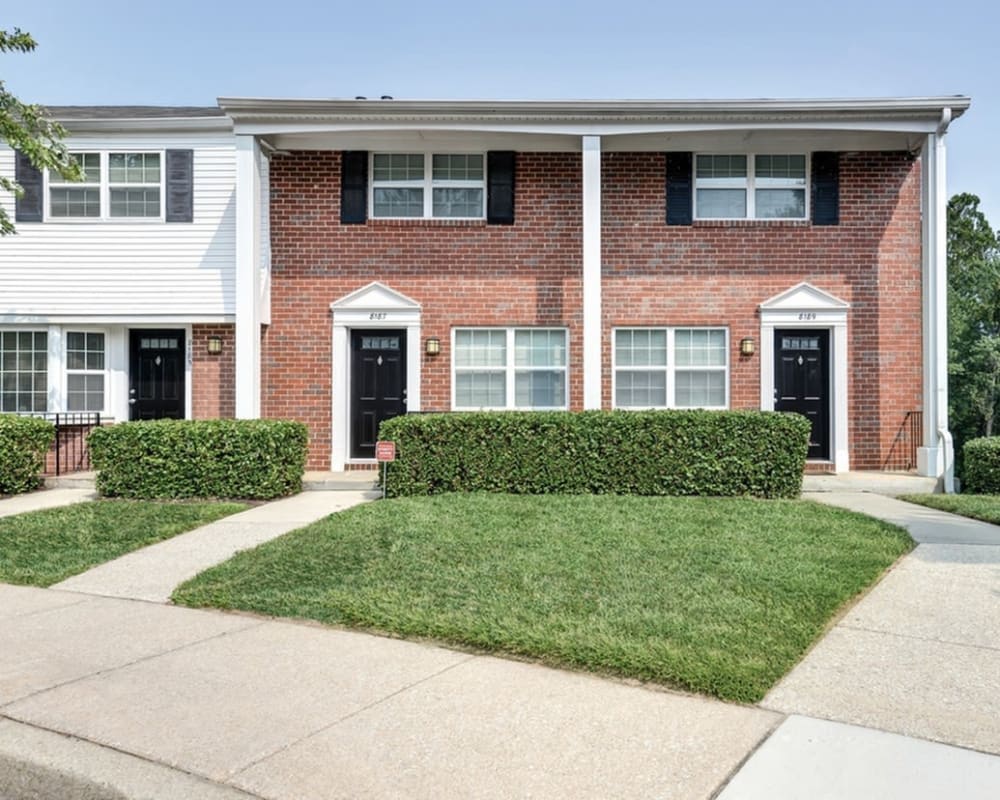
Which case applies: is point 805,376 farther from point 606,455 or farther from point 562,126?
point 562,126

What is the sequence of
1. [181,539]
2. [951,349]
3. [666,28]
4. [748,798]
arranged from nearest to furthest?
[748,798] < [181,539] < [666,28] < [951,349]

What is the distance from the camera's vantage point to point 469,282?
501 inches

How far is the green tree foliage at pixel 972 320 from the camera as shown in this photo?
29703 mm

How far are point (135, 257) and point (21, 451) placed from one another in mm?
3617

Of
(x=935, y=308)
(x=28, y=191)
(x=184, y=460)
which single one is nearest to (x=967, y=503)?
(x=935, y=308)

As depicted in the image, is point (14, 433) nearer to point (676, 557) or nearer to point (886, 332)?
point (676, 557)

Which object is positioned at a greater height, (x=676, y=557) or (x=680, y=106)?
(x=680, y=106)

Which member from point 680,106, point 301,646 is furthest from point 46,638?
point 680,106

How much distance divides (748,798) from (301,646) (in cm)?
267

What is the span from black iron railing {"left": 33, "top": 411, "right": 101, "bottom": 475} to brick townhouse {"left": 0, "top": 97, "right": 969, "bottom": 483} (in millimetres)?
385

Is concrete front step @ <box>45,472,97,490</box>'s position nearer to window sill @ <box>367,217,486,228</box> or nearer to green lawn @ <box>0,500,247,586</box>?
green lawn @ <box>0,500,247,586</box>

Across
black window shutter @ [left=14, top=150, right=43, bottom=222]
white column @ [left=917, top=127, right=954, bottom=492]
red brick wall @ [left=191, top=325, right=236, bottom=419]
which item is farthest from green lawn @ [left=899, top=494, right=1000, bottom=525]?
black window shutter @ [left=14, top=150, right=43, bottom=222]

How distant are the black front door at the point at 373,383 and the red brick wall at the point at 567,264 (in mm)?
391

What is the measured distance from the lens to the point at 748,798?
287cm
